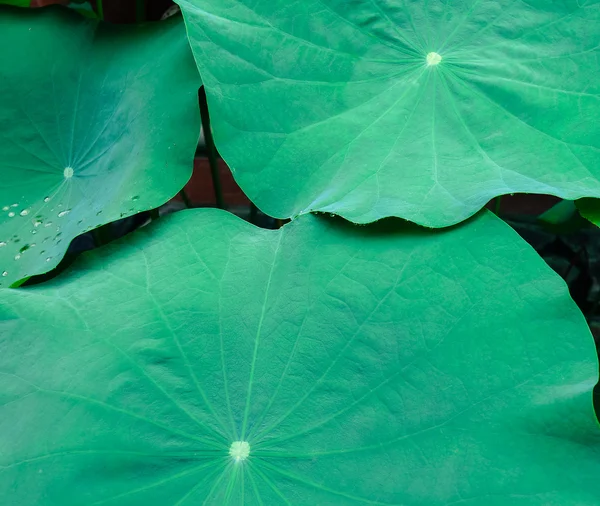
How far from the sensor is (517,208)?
1.57 meters

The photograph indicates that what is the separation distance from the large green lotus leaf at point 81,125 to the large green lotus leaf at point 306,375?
0.10m

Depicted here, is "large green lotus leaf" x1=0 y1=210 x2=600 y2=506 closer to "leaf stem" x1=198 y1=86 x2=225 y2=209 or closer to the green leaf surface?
the green leaf surface

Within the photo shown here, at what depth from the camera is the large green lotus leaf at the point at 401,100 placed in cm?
66

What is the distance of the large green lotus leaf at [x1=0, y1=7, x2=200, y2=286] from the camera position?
735mm

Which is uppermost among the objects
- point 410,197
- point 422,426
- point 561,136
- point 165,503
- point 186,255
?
point 561,136

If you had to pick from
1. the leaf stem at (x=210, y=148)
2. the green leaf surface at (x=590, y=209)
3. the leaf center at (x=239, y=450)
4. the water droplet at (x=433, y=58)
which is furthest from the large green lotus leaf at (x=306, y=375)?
the leaf stem at (x=210, y=148)

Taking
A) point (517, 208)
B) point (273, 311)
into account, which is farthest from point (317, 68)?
point (517, 208)

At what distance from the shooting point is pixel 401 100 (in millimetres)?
733

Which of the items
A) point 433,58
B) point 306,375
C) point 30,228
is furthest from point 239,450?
point 433,58

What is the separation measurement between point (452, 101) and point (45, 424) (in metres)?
0.65

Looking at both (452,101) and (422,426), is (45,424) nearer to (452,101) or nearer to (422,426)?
(422,426)

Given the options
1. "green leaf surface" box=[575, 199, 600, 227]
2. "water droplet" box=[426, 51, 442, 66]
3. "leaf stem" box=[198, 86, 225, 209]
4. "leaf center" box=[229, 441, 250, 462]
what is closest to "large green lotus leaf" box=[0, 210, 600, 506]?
"leaf center" box=[229, 441, 250, 462]

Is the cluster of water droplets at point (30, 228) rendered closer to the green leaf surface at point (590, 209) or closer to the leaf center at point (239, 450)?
the leaf center at point (239, 450)

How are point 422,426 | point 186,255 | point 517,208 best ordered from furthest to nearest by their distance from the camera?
point 517,208 → point 186,255 → point 422,426
